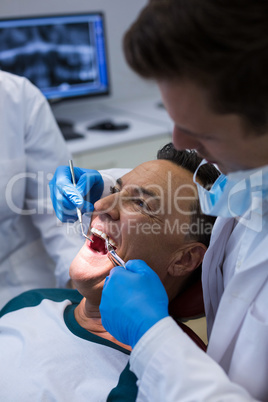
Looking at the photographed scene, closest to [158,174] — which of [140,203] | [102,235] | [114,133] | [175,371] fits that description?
[140,203]

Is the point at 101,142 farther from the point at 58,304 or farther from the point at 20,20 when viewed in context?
the point at 58,304

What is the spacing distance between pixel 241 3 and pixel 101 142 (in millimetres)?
1899

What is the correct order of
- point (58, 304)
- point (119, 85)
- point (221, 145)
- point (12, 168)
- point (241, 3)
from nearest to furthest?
point (241, 3), point (221, 145), point (58, 304), point (12, 168), point (119, 85)

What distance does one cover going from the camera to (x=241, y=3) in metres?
0.65

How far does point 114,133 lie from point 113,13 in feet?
3.62

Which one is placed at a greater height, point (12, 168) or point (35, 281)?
point (12, 168)

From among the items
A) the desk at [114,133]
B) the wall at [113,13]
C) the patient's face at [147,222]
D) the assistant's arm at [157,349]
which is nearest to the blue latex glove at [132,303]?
the assistant's arm at [157,349]

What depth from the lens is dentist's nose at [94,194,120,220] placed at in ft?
3.96

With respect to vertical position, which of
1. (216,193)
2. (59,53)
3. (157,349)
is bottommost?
(157,349)

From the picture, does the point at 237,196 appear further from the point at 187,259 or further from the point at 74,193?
the point at 74,193

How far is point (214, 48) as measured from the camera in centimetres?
66

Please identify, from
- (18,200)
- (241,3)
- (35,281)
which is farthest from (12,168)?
(241,3)

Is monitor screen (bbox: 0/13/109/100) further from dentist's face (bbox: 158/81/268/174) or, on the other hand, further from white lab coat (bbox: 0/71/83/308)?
dentist's face (bbox: 158/81/268/174)

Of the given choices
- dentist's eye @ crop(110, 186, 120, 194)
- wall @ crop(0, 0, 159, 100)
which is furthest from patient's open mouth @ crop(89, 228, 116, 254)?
wall @ crop(0, 0, 159, 100)
